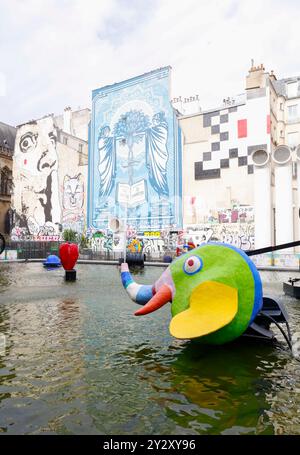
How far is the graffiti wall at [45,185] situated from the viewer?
4219 centimetres

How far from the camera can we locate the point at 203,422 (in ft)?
11.9

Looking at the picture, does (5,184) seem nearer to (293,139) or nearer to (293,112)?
(293,139)

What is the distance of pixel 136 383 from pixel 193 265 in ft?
6.43

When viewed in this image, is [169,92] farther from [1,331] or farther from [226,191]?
[1,331]

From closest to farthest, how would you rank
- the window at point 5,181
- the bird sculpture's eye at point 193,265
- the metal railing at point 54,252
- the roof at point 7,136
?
1. the bird sculpture's eye at point 193,265
2. the metal railing at point 54,252
3. the window at point 5,181
4. the roof at point 7,136

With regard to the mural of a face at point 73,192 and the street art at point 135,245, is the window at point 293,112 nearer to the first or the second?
the street art at point 135,245

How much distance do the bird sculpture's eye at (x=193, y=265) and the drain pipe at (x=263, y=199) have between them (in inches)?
843

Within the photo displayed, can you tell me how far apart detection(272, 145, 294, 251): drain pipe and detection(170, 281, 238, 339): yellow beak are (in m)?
20.5

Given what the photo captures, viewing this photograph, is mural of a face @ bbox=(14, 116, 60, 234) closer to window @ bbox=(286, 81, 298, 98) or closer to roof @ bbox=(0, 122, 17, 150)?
roof @ bbox=(0, 122, 17, 150)

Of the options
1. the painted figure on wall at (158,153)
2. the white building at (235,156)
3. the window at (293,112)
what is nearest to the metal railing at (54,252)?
the white building at (235,156)

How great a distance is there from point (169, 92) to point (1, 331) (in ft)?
108

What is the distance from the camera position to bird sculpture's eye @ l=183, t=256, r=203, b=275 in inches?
228

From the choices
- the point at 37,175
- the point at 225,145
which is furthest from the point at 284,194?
the point at 37,175

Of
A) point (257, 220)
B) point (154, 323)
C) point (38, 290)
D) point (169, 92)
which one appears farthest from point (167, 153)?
point (154, 323)
